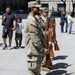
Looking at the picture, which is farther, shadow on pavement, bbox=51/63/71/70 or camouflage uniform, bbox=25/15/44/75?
shadow on pavement, bbox=51/63/71/70

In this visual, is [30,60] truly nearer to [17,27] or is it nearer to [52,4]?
[17,27]

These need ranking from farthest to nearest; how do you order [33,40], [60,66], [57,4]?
[57,4], [60,66], [33,40]

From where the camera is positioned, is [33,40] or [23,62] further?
[23,62]

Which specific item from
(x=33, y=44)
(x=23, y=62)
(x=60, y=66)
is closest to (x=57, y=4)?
(x=23, y=62)

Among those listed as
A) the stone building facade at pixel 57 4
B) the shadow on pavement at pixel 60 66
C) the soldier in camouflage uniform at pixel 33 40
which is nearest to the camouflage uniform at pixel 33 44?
the soldier in camouflage uniform at pixel 33 40

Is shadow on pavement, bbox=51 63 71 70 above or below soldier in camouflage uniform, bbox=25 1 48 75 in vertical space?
below

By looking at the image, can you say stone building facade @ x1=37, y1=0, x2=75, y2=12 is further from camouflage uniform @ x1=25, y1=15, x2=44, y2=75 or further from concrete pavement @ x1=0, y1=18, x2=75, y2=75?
camouflage uniform @ x1=25, y1=15, x2=44, y2=75

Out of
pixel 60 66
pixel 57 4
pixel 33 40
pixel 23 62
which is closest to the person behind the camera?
pixel 33 40

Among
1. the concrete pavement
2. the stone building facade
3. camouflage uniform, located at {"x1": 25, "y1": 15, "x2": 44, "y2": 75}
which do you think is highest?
camouflage uniform, located at {"x1": 25, "y1": 15, "x2": 44, "y2": 75}

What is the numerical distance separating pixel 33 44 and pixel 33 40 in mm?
99

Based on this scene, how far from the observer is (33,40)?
Answer: 7441 mm

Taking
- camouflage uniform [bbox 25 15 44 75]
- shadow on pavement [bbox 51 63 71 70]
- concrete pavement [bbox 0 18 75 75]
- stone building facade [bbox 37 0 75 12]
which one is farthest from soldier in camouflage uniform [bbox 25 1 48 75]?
stone building facade [bbox 37 0 75 12]

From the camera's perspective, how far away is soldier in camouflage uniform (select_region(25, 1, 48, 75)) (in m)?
7.41

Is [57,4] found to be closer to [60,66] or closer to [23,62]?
[23,62]
